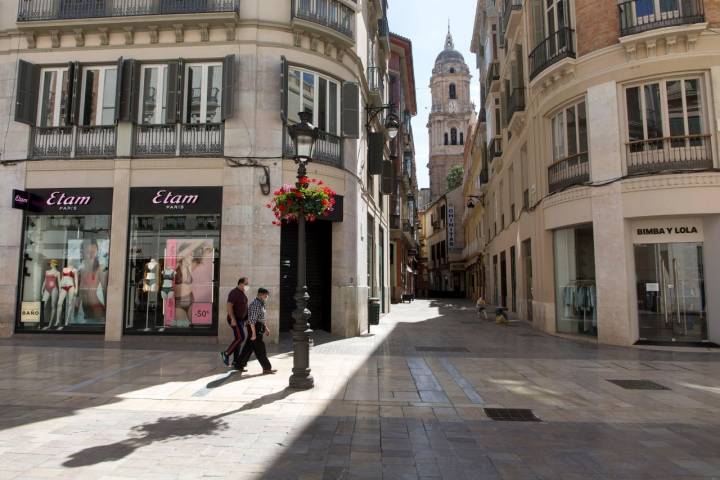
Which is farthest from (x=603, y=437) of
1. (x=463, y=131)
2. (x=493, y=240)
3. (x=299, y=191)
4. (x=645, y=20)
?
(x=463, y=131)

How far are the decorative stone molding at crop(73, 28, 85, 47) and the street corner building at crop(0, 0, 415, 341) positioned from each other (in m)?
0.03

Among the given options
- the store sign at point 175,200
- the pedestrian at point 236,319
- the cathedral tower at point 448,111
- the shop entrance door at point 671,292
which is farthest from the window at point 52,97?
the cathedral tower at point 448,111

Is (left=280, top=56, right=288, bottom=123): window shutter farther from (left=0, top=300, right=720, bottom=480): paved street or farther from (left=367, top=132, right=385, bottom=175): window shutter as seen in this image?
(left=0, top=300, right=720, bottom=480): paved street

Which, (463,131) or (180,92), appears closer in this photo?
(180,92)

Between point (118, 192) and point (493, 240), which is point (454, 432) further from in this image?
point (493, 240)

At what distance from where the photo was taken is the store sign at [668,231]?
1318 centimetres

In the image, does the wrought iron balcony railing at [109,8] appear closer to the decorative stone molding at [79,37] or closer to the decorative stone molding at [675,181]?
the decorative stone molding at [79,37]

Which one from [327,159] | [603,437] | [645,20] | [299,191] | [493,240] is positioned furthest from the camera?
[493,240]

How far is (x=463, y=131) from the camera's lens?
280 ft

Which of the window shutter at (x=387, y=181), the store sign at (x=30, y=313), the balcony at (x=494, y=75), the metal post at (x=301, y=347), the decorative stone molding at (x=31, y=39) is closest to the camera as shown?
the metal post at (x=301, y=347)

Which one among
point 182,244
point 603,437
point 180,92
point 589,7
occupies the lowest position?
point 603,437

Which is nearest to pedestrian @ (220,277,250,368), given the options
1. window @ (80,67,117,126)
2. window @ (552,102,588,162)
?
window @ (80,67,117,126)

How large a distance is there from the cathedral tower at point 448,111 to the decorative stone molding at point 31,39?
74.8 meters

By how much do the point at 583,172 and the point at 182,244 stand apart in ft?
39.6
